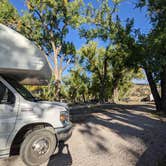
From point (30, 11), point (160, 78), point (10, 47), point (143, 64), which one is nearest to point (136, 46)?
point (143, 64)

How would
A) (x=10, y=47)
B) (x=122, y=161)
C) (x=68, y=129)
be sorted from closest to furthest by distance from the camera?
(x=10, y=47) < (x=122, y=161) < (x=68, y=129)

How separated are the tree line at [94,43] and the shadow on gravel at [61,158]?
3.80 meters

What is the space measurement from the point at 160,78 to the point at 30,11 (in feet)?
59.9

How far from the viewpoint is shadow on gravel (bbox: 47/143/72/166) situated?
5.14 m

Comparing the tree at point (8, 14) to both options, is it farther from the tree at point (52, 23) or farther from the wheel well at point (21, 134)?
the wheel well at point (21, 134)

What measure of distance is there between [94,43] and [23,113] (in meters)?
32.0

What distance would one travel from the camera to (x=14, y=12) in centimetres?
2636

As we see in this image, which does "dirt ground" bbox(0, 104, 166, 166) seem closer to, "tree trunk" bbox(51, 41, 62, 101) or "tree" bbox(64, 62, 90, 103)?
"tree trunk" bbox(51, 41, 62, 101)

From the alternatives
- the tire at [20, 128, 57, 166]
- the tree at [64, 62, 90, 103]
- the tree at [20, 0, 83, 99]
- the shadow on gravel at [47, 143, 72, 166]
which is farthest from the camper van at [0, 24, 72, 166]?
the tree at [64, 62, 90, 103]

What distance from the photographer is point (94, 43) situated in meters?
35.9

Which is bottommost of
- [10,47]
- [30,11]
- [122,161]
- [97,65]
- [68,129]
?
[122,161]

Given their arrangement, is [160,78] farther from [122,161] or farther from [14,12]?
[14,12]

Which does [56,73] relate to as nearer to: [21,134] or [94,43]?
[94,43]

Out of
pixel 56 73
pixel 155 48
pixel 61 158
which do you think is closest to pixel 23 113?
pixel 61 158
